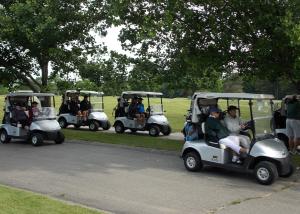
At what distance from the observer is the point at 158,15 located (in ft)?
43.4

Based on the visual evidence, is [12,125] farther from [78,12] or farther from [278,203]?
[278,203]

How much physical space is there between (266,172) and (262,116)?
129 cm

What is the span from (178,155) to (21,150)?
16.0ft

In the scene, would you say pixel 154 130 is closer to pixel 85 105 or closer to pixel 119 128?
pixel 119 128

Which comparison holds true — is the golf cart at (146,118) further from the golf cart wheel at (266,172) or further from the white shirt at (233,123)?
the golf cart wheel at (266,172)

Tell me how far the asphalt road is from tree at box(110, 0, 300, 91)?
2.94 m

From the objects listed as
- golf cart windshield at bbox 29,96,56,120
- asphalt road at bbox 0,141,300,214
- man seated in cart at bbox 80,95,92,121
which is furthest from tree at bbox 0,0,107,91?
asphalt road at bbox 0,141,300,214

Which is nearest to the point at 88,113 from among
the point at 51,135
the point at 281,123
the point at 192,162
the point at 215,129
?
the point at 51,135

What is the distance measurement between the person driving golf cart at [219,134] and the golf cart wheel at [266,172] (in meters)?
0.58

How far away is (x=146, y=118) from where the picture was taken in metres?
20.3

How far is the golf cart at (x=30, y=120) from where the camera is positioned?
1599 centimetres

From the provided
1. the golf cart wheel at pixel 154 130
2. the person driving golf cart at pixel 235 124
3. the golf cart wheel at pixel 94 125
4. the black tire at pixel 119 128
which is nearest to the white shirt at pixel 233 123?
the person driving golf cart at pixel 235 124

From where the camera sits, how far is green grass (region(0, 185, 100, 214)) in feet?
23.1

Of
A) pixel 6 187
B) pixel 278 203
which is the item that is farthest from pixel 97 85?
pixel 278 203
